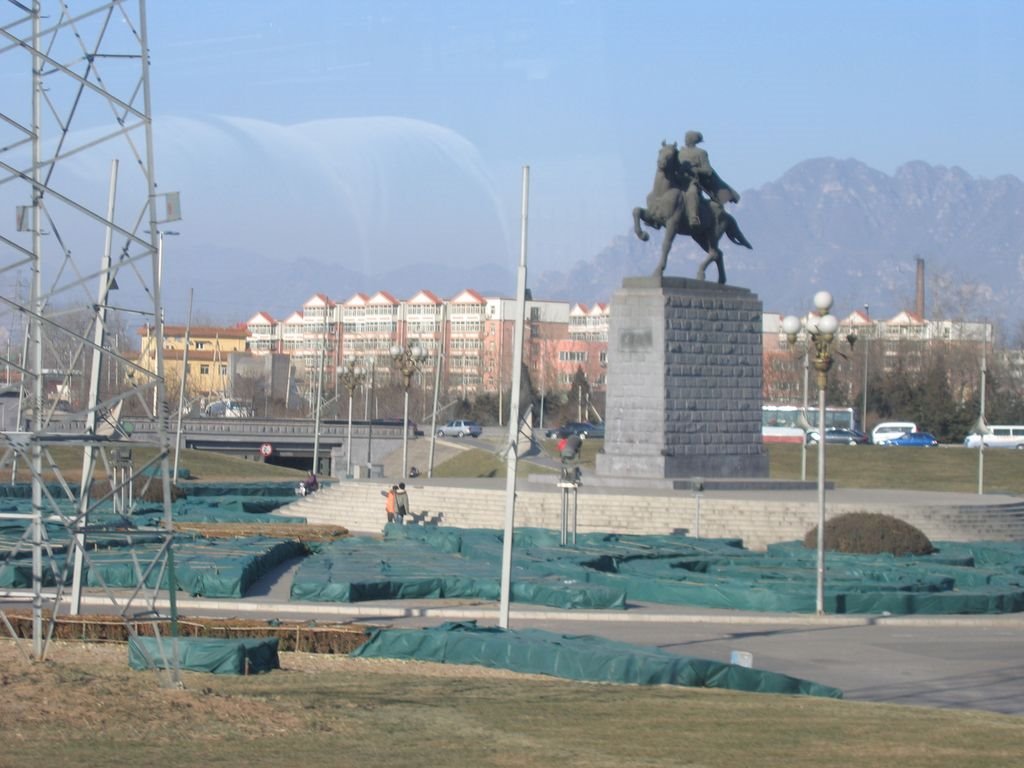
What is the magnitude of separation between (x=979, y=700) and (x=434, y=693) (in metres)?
6.46

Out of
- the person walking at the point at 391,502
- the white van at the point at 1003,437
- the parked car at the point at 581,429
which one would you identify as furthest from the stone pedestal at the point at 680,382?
the parked car at the point at 581,429

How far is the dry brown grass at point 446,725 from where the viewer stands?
12055mm

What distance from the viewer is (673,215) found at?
142 ft

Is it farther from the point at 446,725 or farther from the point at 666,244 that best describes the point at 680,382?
the point at 446,725

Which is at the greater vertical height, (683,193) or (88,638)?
(683,193)

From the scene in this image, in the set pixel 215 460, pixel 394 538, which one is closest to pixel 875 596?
pixel 394 538

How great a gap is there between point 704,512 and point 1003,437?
155ft

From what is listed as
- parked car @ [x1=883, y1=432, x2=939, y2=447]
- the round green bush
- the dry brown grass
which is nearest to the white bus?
parked car @ [x1=883, y1=432, x2=939, y2=447]

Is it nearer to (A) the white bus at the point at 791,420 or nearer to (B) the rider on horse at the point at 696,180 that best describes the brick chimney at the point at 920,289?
(A) the white bus at the point at 791,420

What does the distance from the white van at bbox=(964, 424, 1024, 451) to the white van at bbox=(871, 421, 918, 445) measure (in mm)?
4368

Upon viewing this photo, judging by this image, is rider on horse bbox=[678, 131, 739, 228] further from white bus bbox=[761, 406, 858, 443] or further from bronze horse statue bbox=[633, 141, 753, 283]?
white bus bbox=[761, 406, 858, 443]

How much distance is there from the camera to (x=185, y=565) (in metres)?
26.6

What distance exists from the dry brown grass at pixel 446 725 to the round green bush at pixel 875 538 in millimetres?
17165

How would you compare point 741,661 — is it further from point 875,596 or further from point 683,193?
point 683,193
